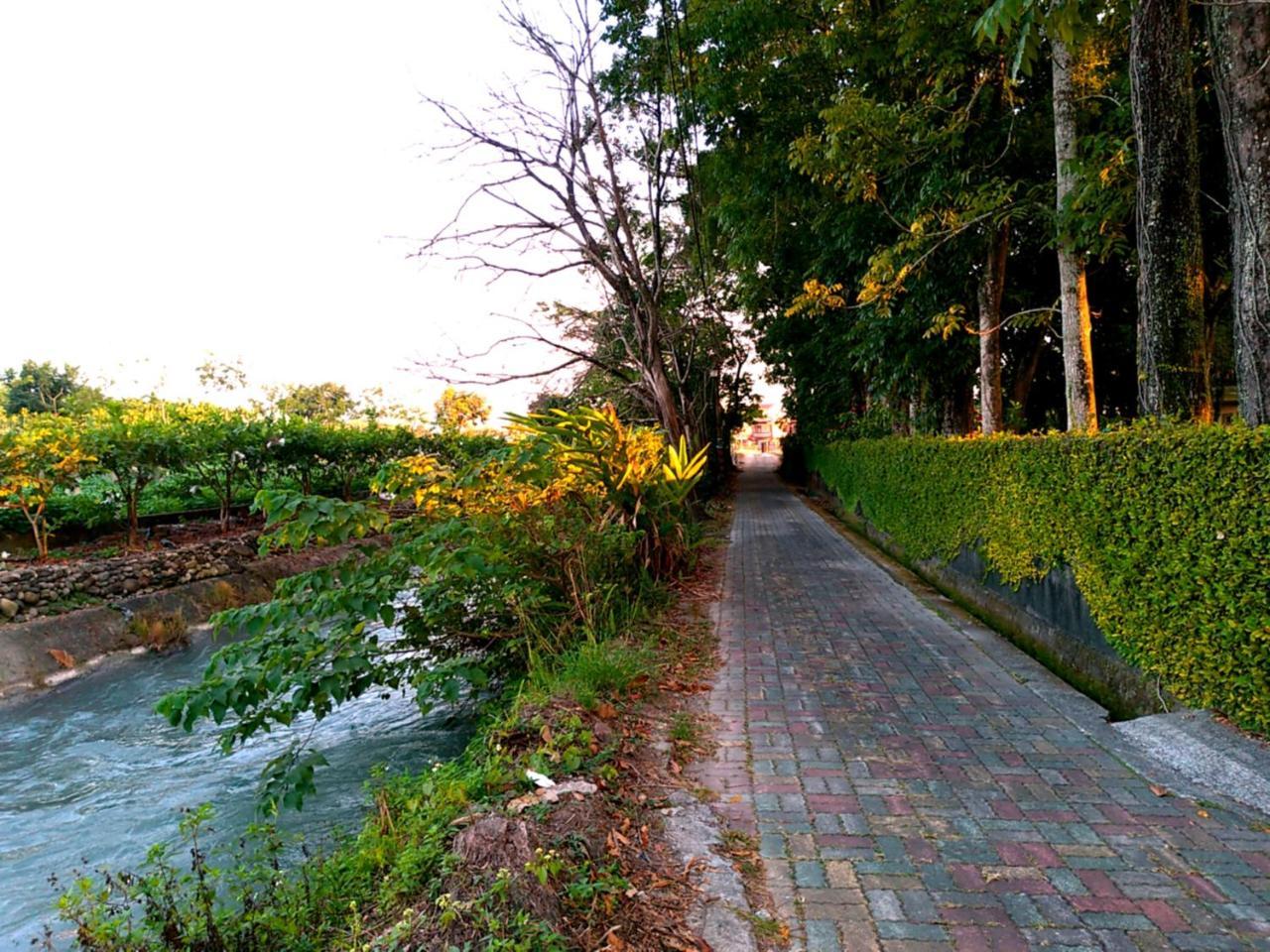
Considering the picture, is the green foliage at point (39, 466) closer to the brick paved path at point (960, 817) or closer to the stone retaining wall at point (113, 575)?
the stone retaining wall at point (113, 575)

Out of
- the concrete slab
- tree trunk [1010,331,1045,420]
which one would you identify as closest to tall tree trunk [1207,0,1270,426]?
the concrete slab

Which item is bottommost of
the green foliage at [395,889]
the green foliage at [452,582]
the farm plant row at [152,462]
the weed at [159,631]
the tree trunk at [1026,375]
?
the weed at [159,631]

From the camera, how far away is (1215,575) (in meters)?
3.39

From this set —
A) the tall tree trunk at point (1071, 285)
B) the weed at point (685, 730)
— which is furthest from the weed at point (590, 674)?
the tall tree trunk at point (1071, 285)

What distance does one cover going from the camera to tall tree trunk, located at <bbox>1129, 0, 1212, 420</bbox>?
5.26 metres

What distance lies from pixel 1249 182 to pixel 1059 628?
3.34 metres

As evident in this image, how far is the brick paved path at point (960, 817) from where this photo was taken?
90.7 inches

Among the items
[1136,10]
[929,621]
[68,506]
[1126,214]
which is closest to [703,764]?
[929,621]

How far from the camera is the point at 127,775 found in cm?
511

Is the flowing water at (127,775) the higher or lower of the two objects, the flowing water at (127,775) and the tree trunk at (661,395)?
the lower

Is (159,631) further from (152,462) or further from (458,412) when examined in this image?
(458,412)

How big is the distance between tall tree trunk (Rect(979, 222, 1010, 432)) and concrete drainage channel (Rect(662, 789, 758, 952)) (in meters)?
8.65

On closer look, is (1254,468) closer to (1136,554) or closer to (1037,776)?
(1136,554)

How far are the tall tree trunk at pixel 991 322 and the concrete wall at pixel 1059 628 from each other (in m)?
3.45
